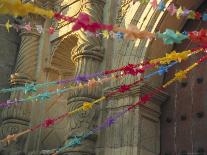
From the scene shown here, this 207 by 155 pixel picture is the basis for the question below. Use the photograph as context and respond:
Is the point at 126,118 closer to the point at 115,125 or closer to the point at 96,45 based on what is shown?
the point at 115,125

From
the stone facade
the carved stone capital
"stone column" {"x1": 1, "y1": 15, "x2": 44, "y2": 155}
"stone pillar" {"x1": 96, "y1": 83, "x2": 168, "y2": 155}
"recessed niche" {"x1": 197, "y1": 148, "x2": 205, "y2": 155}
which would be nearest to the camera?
"recessed niche" {"x1": 197, "y1": 148, "x2": 205, "y2": 155}

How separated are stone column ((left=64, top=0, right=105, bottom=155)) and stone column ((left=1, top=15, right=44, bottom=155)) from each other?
1.10m

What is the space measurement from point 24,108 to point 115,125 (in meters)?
1.75

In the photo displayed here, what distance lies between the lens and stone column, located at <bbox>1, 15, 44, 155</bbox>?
607 cm

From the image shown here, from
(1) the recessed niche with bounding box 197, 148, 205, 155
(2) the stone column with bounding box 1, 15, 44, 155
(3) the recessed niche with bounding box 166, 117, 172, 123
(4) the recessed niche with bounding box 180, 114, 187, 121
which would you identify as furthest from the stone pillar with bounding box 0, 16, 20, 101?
(1) the recessed niche with bounding box 197, 148, 205, 155

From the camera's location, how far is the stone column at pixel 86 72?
506 centimetres

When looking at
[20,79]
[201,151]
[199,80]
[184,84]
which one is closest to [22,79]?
[20,79]

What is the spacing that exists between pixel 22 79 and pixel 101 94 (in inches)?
60.2

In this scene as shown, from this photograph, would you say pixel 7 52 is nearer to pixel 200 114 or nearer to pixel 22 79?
pixel 22 79

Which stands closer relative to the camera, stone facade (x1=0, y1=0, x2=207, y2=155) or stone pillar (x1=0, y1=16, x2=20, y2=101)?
stone facade (x1=0, y1=0, x2=207, y2=155)

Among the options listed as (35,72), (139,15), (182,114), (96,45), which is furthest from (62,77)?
(182,114)

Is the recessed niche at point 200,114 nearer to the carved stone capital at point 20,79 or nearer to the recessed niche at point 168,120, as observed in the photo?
the recessed niche at point 168,120

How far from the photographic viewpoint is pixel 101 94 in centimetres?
533

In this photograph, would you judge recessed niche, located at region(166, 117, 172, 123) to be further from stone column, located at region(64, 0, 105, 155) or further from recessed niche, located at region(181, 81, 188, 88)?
stone column, located at region(64, 0, 105, 155)
